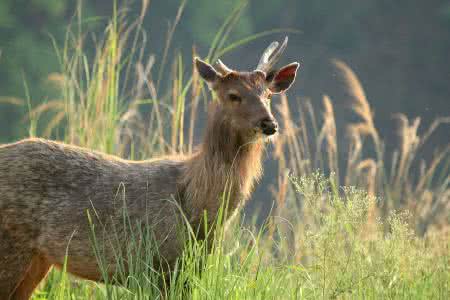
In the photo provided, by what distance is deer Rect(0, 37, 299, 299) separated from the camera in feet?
15.5

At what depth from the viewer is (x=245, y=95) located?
491cm

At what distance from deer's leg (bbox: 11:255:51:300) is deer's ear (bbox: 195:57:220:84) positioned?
1404mm

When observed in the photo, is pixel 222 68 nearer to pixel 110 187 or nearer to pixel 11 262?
pixel 110 187

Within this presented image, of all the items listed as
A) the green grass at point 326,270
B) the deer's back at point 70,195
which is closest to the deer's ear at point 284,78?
the deer's back at point 70,195

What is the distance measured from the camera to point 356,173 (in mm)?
7605

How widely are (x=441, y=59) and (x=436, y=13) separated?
174 cm

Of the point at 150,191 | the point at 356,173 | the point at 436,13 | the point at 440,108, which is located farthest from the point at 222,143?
the point at 436,13

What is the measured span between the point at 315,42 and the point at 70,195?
64.1 feet

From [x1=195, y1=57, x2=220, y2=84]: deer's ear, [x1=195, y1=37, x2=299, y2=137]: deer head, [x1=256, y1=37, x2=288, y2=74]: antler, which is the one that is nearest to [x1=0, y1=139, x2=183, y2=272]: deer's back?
[x1=195, y1=37, x2=299, y2=137]: deer head

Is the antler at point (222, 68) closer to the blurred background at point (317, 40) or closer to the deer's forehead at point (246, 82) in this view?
the deer's forehead at point (246, 82)

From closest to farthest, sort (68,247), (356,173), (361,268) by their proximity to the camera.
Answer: (361,268), (68,247), (356,173)

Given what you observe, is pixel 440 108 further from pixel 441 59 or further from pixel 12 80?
pixel 12 80

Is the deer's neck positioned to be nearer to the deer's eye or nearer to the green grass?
the deer's eye

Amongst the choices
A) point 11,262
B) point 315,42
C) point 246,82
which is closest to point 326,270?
point 246,82
